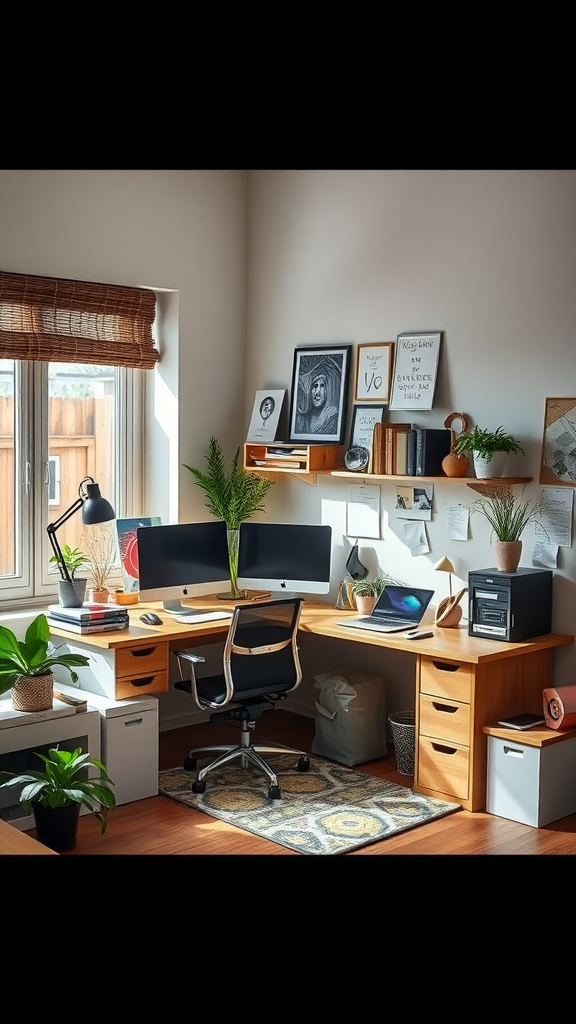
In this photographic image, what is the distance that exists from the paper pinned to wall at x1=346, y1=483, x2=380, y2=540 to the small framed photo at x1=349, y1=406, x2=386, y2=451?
207 millimetres

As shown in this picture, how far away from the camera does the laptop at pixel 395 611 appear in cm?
421

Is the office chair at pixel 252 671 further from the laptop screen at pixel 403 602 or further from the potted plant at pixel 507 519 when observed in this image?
the potted plant at pixel 507 519

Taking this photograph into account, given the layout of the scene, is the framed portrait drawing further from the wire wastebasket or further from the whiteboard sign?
the wire wastebasket

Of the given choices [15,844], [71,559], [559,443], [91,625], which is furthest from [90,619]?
[559,443]

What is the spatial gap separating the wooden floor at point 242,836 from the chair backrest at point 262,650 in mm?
482

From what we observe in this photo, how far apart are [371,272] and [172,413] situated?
116 centimetres

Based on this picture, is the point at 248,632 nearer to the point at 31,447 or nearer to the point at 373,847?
the point at 373,847

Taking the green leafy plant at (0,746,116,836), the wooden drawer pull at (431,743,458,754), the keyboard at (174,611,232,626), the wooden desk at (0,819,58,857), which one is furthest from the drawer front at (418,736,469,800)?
the wooden desk at (0,819,58,857)

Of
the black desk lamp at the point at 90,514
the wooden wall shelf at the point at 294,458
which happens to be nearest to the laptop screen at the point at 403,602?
the wooden wall shelf at the point at 294,458

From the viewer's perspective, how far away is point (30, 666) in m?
3.71

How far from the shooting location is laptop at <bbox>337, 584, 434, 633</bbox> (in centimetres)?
421

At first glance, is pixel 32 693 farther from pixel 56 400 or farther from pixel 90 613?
pixel 56 400

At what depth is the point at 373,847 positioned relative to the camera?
3.46 metres

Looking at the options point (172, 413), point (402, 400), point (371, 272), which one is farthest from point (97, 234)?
point (402, 400)
